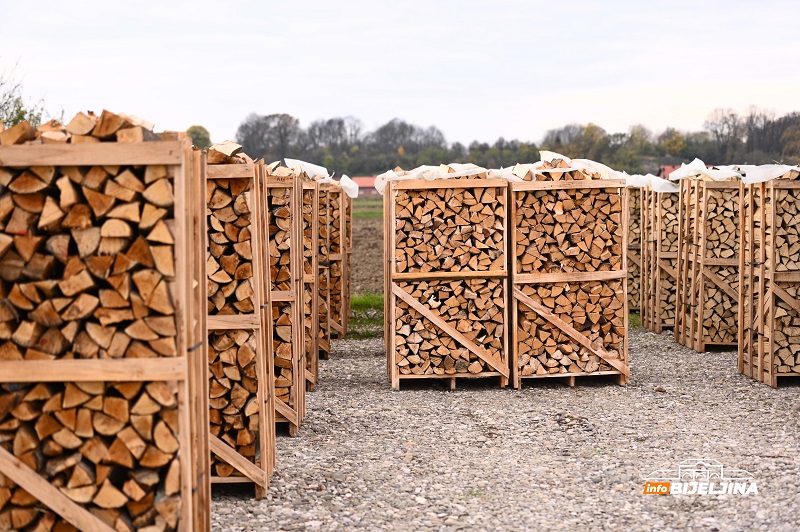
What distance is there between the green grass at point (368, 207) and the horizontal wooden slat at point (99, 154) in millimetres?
30632

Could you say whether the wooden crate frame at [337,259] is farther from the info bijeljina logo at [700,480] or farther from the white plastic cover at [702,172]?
the info bijeljina logo at [700,480]

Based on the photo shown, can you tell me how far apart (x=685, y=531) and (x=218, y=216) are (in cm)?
359

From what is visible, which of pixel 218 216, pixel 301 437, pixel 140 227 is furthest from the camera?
pixel 301 437

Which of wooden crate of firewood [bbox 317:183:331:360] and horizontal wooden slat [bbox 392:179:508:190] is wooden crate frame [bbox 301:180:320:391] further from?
wooden crate of firewood [bbox 317:183:331:360]

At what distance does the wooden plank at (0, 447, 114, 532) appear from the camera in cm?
426

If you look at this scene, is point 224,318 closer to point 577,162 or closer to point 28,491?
point 28,491

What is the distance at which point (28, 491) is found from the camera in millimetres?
4270

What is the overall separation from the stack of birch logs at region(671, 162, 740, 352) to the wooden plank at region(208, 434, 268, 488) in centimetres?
798

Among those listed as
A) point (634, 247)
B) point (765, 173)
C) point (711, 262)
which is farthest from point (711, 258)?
point (634, 247)

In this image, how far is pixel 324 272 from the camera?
1238cm

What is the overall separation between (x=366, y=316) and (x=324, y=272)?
5.23 m

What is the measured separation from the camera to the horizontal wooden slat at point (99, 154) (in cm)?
414

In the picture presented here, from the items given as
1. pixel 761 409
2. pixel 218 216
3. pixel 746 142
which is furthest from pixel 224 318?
pixel 746 142

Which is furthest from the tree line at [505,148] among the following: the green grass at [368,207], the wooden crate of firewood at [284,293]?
the wooden crate of firewood at [284,293]
